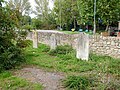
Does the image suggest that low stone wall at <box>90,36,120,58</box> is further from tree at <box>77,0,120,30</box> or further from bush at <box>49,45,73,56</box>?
tree at <box>77,0,120,30</box>

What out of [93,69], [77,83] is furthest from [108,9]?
[77,83]

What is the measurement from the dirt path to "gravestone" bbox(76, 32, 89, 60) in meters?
2.28

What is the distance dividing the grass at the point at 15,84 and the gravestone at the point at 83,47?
3392 millimetres

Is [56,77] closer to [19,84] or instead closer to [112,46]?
[19,84]

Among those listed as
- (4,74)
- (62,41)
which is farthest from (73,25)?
(4,74)

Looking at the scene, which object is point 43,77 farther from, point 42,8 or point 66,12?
point 42,8

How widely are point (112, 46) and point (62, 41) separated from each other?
4.02 m

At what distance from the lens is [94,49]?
9.96 meters

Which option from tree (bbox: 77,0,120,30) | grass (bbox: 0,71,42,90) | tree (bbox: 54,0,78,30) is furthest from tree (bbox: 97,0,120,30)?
grass (bbox: 0,71,42,90)

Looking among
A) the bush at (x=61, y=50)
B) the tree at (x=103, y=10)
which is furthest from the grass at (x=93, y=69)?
the tree at (x=103, y=10)

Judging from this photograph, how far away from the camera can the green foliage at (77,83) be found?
5.22 m

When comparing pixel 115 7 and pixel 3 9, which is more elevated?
pixel 115 7

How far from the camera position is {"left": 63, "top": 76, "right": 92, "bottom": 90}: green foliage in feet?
17.1

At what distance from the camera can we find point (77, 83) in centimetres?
538
